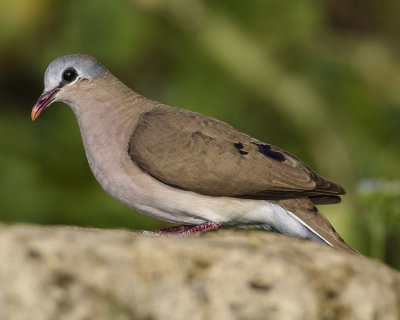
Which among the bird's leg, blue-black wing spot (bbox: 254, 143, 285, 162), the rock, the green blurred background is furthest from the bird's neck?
the green blurred background

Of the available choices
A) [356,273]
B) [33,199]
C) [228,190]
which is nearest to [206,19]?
[33,199]

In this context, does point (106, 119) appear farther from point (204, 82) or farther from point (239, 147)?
point (204, 82)

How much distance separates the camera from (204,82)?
8656mm

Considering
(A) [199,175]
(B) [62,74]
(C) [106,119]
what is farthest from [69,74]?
(A) [199,175]

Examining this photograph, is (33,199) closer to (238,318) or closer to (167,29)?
(167,29)

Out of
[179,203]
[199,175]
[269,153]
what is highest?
[269,153]

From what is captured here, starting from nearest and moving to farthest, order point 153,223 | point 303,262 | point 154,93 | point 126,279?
point 126,279 < point 303,262 < point 153,223 < point 154,93

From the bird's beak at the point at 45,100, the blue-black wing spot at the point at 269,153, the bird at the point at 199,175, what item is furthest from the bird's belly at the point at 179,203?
the bird's beak at the point at 45,100

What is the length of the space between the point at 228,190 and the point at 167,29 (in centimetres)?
448

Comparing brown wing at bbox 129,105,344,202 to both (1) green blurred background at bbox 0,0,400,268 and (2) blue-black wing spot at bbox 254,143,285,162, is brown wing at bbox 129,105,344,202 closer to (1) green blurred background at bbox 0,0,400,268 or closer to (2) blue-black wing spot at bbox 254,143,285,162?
(2) blue-black wing spot at bbox 254,143,285,162

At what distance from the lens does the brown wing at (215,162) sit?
189 inches

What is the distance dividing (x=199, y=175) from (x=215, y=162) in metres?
0.13

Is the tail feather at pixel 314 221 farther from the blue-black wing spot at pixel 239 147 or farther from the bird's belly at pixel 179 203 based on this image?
the blue-black wing spot at pixel 239 147

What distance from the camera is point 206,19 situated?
912cm
